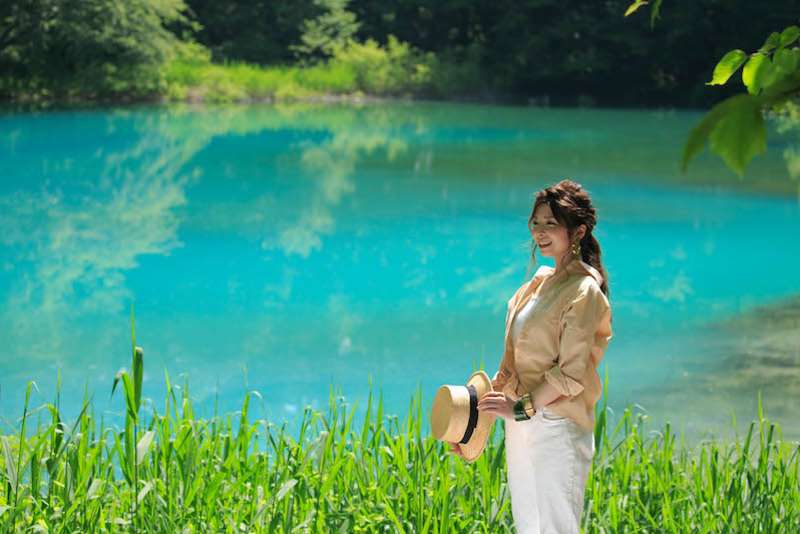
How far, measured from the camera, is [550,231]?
8.38 feet

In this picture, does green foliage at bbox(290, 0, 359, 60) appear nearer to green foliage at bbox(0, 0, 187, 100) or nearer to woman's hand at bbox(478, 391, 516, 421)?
green foliage at bbox(0, 0, 187, 100)

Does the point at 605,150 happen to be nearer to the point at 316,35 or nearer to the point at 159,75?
the point at 159,75

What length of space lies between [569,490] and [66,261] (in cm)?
877

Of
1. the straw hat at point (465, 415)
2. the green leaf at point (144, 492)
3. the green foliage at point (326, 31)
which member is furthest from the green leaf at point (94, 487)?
the green foliage at point (326, 31)

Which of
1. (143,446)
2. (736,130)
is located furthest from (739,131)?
(143,446)

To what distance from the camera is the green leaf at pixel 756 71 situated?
151 centimetres

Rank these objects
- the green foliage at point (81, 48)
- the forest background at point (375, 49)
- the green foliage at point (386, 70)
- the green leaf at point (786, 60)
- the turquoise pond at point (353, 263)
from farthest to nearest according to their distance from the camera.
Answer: the green foliage at point (386, 70) < the forest background at point (375, 49) < the green foliage at point (81, 48) < the turquoise pond at point (353, 263) < the green leaf at point (786, 60)

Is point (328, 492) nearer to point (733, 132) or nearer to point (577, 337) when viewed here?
point (577, 337)

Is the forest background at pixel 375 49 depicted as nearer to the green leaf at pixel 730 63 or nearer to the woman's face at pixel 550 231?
the woman's face at pixel 550 231

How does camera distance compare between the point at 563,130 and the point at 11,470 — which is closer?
the point at 11,470

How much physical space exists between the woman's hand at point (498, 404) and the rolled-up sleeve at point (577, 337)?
10cm

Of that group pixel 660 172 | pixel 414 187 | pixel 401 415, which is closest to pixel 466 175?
pixel 414 187

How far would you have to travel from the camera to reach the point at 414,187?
48.5ft

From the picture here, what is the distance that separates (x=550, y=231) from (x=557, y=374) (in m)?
0.31
